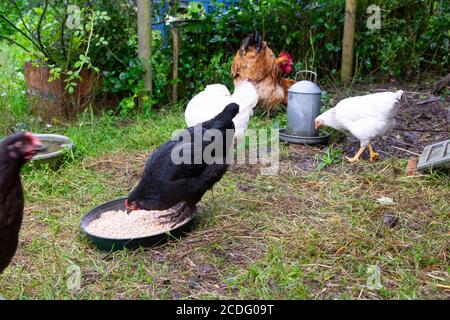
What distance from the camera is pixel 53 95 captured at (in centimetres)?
593

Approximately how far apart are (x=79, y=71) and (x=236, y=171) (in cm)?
245

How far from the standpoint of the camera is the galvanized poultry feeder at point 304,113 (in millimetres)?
5180

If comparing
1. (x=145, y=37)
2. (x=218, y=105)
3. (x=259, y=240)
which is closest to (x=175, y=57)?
(x=145, y=37)

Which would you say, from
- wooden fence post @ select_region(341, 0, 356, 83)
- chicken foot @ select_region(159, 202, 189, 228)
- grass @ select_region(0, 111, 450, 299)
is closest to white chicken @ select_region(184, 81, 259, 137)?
grass @ select_region(0, 111, 450, 299)

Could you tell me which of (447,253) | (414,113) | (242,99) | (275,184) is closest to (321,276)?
(447,253)

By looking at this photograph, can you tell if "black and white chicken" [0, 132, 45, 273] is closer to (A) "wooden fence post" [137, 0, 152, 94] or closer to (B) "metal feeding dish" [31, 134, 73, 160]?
(B) "metal feeding dish" [31, 134, 73, 160]

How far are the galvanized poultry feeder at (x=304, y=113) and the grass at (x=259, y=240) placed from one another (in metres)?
0.62

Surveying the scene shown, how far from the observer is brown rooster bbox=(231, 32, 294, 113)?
20.2ft

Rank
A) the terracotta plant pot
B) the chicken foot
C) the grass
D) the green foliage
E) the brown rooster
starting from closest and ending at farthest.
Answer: the grass, the chicken foot, the green foliage, the terracotta plant pot, the brown rooster

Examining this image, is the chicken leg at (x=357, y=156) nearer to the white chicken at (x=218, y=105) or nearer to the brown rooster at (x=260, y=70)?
the white chicken at (x=218, y=105)

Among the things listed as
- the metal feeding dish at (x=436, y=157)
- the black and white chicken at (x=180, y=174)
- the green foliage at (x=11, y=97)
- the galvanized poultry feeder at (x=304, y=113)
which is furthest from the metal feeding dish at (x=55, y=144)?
the metal feeding dish at (x=436, y=157)

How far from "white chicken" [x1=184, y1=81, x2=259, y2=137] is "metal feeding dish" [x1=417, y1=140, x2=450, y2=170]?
1806 millimetres
